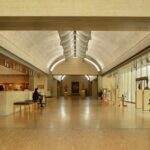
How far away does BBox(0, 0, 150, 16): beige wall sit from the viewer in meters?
6.87

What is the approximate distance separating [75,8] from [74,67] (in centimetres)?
3322

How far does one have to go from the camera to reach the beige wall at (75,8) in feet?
22.5

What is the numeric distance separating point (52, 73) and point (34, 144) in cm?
3257

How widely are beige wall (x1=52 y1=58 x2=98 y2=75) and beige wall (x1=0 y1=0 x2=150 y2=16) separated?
32.7 meters

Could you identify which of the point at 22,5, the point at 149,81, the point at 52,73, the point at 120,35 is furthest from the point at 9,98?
the point at 52,73

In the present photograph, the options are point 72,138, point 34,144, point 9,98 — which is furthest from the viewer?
point 9,98

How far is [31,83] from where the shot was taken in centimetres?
3547

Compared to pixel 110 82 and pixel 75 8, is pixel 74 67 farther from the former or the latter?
pixel 75 8

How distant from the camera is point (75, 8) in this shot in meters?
6.88

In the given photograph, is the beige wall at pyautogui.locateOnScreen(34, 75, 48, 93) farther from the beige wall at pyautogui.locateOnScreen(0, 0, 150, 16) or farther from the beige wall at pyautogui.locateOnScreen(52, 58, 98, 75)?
the beige wall at pyautogui.locateOnScreen(0, 0, 150, 16)

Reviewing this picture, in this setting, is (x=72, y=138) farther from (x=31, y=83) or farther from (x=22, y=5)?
(x=31, y=83)

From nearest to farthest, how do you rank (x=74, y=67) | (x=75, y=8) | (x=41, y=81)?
1. (x=75, y=8)
2. (x=41, y=81)
3. (x=74, y=67)

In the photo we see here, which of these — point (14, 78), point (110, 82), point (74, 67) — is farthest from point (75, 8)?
point (74, 67)

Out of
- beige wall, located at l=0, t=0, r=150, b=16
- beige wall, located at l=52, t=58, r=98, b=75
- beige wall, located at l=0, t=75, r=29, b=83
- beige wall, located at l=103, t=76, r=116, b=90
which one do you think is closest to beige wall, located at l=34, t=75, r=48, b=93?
beige wall, located at l=0, t=75, r=29, b=83
